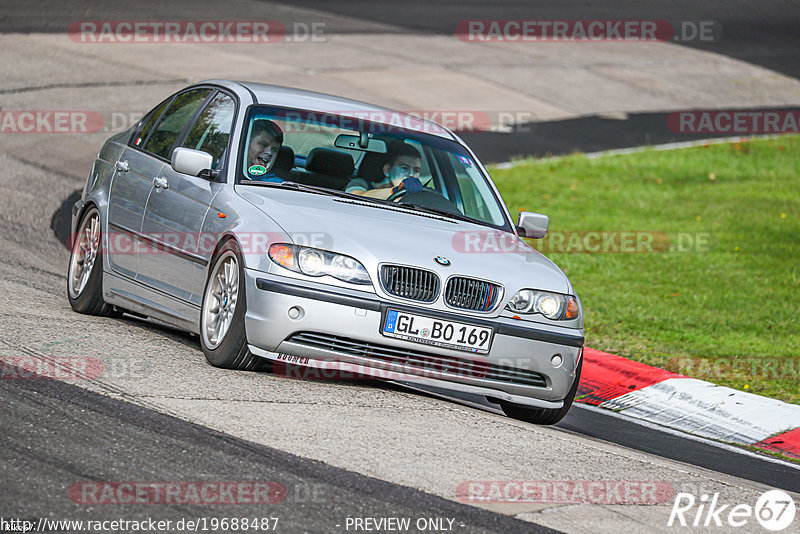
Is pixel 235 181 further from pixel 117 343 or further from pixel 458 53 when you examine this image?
pixel 458 53

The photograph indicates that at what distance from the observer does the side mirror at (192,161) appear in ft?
24.6

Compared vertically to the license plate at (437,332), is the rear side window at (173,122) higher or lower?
higher

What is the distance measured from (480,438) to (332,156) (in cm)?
249

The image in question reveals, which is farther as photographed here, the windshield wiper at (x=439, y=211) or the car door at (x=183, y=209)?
the windshield wiper at (x=439, y=211)

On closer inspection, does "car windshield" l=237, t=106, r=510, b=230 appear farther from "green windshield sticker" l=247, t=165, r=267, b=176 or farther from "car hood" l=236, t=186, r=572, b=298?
"car hood" l=236, t=186, r=572, b=298

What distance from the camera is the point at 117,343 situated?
7.46 m

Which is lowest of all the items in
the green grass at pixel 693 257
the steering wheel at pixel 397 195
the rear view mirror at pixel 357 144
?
the green grass at pixel 693 257

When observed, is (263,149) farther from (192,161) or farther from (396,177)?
(396,177)

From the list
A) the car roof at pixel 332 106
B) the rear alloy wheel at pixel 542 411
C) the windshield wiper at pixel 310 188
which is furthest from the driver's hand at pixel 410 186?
the rear alloy wheel at pixel 542 411

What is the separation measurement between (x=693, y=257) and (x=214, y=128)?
776 centimetres

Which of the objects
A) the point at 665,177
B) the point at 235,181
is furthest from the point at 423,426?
the point at 665,177

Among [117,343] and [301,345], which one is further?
[117,343]

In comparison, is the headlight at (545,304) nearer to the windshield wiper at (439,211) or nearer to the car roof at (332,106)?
the windshield wiper at (439,211)

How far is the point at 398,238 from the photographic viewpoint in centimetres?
702
